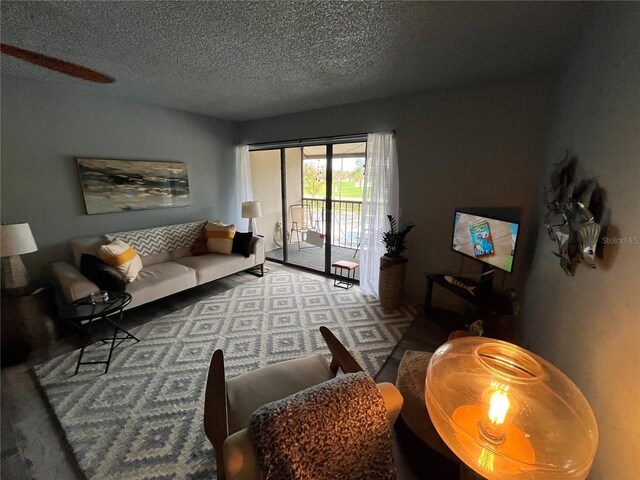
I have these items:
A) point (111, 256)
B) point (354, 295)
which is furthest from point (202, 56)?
point (354, 295)

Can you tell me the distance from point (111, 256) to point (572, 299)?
3.63 m

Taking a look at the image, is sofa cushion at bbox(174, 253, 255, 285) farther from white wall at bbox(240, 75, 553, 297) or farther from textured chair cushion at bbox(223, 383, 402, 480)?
textured chair cushion at bbox(223, 383, 402, 480)

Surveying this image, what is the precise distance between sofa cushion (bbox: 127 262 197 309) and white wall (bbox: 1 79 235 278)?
34.1 inches

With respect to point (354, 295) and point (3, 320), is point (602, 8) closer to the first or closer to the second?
point (354, 295)

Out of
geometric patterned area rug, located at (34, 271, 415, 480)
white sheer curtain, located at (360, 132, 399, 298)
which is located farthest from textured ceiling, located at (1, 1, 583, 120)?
geometric patterned area rug, located at (34, 271, 415, 480)

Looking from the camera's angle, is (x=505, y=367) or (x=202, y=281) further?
(x=202, y=281)

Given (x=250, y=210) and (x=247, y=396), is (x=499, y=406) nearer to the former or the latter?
(x=247, y=396)

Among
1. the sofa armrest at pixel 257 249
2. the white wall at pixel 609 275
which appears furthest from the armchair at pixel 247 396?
the sofa armrest at pixel 257 249

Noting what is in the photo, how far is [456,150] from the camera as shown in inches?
105

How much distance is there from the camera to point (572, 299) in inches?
52.2

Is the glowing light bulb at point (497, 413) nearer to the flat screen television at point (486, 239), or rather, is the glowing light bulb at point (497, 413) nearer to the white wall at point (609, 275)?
the white wall at point (609, 275)

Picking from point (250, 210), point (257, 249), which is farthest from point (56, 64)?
point (257, 249)

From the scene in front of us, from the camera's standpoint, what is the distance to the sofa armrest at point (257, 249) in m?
3.73

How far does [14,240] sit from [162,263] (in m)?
1.25
